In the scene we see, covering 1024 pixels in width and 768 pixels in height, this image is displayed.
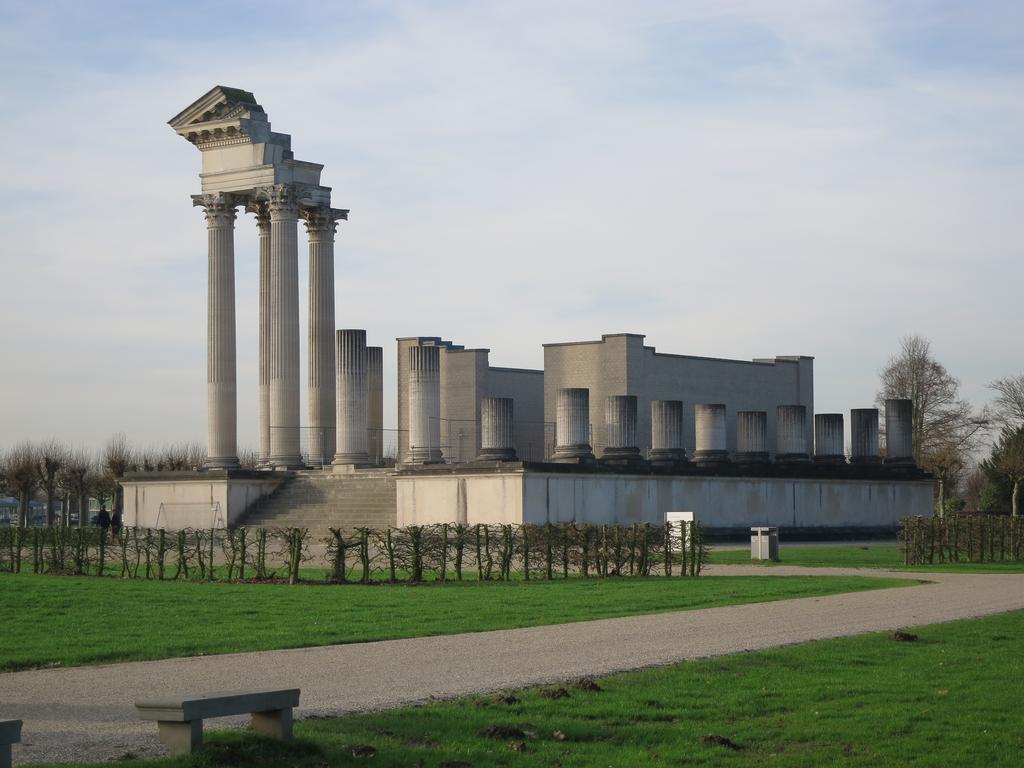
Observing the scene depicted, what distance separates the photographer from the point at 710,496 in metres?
58.5

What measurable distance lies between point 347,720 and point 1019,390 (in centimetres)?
9071

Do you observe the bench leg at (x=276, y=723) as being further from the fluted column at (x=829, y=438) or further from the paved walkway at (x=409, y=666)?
the fluted column at (x=829, y=438)

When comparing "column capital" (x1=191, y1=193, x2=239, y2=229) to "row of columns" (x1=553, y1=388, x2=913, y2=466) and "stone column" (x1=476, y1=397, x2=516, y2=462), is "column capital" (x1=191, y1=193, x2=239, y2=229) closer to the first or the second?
"stone column" (x1=476, y1=397, x2=516, y2=462)

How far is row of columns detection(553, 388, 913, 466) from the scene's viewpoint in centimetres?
5553

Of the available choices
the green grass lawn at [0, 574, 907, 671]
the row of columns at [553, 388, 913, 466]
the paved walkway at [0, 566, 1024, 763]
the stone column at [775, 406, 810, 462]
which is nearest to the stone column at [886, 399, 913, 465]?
the row of columns at [553, 388, 913, 466]

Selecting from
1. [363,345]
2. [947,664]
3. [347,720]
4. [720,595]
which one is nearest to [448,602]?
[720,595]

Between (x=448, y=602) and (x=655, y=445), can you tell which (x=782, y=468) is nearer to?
(x=655, y=445)

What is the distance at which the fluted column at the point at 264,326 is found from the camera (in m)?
60.0

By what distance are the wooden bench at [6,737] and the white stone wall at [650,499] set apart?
39.5 meters

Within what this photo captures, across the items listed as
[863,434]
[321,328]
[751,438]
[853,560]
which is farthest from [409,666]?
[863,434]

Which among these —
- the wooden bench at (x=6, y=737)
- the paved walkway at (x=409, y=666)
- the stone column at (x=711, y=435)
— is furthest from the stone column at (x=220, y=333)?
the wooden bench at (x=6, y=737)

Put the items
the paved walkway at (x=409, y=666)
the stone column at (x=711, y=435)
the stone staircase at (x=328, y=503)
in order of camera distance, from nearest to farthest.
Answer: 1. the paved walkway at (x=409, y=666)
2. the stone staircase at (x=328, y=503)
3. the stone column at (x=711, y=435)

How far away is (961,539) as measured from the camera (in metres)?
42.2

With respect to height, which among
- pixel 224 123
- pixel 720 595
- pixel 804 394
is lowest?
pixel 720 595
